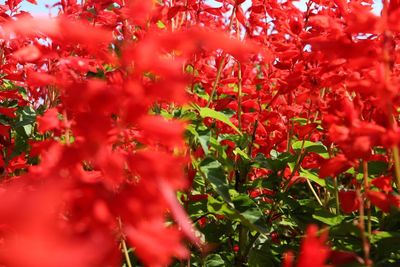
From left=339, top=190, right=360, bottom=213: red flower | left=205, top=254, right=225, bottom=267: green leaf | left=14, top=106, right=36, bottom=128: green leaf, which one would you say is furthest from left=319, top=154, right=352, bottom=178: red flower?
left=14, top=106, right=36, bottom=128: green leaf

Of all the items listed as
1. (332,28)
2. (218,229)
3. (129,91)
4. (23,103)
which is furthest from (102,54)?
(23,103)

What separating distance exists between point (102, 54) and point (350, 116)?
803 millimetres

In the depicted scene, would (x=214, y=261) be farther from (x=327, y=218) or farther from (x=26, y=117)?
(x=26, y=117)

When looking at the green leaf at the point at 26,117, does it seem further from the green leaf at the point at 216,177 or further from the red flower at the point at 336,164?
the red flower at the point at 336,164

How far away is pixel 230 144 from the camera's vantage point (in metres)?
2.88

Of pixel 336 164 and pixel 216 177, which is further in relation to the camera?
pixel 216 177

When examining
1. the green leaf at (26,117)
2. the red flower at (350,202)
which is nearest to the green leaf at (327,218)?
the red flower at (350,202)

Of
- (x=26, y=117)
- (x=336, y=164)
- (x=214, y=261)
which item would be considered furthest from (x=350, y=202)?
(x=26, y=117)

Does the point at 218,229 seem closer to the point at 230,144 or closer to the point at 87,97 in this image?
the point at 230,144

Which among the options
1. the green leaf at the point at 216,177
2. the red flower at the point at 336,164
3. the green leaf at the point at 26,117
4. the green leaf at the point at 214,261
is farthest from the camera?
the green leaf at the point at 26,117

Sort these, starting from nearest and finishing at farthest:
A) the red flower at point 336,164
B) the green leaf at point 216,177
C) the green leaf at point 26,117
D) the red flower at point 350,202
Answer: the red flower at point 336,164 → the red flower at point 350,202 → the green leaf at point 216,177 → the green leaf at point 26,117

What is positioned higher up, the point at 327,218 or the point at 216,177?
the point at 216,177

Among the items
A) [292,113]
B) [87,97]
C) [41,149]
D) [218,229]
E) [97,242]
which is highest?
[87,97]

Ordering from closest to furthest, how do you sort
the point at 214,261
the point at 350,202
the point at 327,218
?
the point at 350,202
the point at 327,218
the point at 214,261
